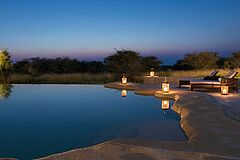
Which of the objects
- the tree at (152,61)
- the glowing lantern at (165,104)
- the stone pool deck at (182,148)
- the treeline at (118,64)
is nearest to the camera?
the stone pool deck at (182,148)

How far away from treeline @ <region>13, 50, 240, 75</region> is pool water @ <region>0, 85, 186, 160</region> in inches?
360

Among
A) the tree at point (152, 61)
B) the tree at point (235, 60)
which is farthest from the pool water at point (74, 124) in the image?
the tree at point (235, 60)

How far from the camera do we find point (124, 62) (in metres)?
18.8

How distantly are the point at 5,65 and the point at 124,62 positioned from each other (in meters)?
7.45

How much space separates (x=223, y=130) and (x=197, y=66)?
20561 mm

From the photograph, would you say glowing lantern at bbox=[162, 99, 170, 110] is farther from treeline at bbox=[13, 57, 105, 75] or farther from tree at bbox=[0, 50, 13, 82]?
treeline at bbox=[13, 57, 105, 75]

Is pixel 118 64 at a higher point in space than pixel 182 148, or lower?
higher

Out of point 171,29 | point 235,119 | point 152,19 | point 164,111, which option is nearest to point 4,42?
point 152,19

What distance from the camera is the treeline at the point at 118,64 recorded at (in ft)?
61.4

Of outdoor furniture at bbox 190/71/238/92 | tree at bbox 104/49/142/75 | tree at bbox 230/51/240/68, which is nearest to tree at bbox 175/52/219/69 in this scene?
tree at bbox 230/51/240/68

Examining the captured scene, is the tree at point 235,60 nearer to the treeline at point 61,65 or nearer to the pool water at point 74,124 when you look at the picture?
the treeline at point 61,65

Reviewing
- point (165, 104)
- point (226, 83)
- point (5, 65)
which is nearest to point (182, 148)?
point (165, 104)

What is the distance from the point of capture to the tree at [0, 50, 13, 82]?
17453 millimetres

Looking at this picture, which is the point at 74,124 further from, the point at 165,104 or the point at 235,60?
the point at 235,60
